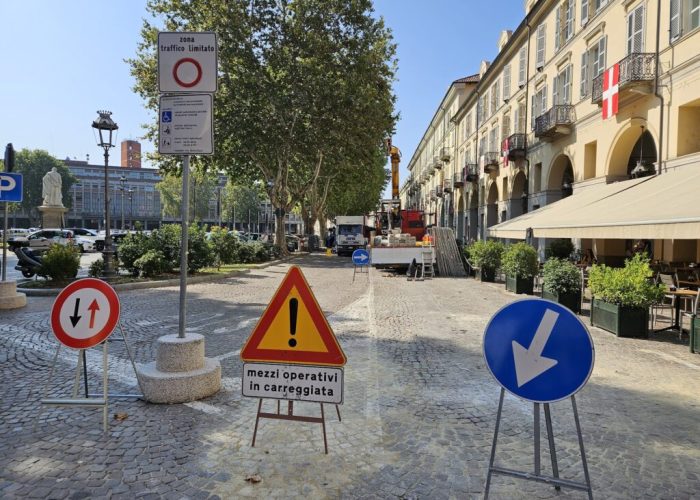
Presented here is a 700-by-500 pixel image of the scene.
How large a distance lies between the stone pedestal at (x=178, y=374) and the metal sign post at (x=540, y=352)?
2882 mm

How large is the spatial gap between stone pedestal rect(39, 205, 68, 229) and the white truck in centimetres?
1838

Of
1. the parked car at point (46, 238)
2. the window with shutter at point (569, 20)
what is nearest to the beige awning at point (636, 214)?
the window with shutter at point (569, 20)

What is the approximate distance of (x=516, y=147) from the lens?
2695 centimetres

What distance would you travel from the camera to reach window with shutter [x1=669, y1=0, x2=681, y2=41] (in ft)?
44.3

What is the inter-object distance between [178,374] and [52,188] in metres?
29.2

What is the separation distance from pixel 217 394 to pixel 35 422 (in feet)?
4.98

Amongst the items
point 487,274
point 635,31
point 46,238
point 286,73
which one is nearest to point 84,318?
point 487,274

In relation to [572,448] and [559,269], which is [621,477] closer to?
[572,448]

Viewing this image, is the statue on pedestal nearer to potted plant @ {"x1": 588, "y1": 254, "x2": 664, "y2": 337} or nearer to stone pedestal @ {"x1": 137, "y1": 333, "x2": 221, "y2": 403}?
stone pedestal @ {"x1": 137, "y1": 333, "x2": 221, "y2": 403}

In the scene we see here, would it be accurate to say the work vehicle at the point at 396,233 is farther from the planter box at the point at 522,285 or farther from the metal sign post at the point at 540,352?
the metal sign post at the point at 540,352

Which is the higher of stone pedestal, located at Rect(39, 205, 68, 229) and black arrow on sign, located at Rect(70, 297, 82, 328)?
stone pedestal, located at Rect(39, 205, 68, 229)

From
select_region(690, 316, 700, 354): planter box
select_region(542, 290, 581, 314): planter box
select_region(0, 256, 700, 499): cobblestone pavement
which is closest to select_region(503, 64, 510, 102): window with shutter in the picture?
select_region(542, 290, 581, 314): planter box

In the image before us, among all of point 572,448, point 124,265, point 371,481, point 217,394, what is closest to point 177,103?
point 217,394

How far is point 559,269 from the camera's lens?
9.98m
